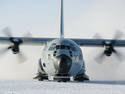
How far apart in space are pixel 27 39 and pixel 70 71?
752cm

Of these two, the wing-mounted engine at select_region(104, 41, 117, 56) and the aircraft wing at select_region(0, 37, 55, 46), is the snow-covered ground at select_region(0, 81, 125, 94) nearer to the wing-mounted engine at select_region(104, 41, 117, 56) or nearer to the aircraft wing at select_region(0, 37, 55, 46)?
the wing-mounted engine at select_region(104, 41, 117, 56)

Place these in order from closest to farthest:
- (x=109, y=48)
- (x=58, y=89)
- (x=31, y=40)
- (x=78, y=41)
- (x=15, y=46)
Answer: (x=58, y=89), (x=109, y=48), (x=15, y=46), (x=31, y=40), (x=78, y=41)

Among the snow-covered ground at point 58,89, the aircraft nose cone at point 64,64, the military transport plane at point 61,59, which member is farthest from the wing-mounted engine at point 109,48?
the snow-covered ground at point 58,89

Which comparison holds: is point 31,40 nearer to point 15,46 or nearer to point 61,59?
point 15,46

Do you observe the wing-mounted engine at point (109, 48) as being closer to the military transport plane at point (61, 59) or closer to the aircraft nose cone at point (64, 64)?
the military transport plane at point (61, 59)

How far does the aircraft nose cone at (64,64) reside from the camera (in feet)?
76.6

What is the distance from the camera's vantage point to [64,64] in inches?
922

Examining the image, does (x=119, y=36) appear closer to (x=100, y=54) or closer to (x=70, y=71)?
(x=100, y=54)

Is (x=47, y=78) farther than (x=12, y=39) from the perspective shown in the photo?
No

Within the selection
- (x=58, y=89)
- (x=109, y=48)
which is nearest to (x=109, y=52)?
(x=109, y=48)

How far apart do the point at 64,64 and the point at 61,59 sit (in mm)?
376

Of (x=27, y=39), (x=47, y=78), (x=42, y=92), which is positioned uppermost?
(x=42, y=92)

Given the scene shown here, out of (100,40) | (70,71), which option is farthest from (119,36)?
(70,71)

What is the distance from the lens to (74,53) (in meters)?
25.0
